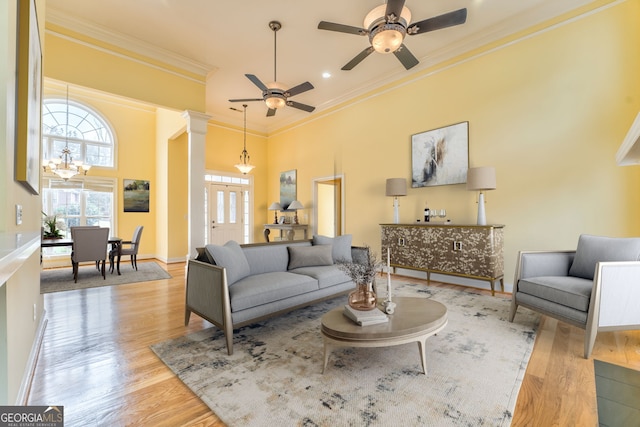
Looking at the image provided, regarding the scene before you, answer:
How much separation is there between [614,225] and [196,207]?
20.0ft

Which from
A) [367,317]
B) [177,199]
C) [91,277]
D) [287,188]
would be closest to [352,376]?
[367,317]

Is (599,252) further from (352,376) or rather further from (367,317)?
(352,376)

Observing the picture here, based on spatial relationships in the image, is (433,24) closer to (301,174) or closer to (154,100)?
(154,100)

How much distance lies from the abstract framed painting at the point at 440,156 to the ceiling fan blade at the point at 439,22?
6.67 ft

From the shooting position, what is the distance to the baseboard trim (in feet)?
5.62

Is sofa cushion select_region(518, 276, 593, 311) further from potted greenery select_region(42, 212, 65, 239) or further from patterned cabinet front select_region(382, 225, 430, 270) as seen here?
potted greenery select_region(42, 212, 65, 239)

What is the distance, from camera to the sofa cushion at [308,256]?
3.73 meters

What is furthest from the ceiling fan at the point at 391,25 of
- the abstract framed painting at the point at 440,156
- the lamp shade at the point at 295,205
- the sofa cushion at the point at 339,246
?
the lamp shade at the point at 295,205

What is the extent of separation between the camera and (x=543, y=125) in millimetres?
3865

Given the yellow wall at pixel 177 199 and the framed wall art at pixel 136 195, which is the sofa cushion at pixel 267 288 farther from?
the framed wall art at pixel 136 195

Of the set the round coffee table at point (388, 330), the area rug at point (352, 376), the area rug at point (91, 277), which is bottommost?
the area rug at point (352, 376)

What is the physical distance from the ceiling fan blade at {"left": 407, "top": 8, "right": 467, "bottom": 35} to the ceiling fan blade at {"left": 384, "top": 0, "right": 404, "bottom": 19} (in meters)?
0.29

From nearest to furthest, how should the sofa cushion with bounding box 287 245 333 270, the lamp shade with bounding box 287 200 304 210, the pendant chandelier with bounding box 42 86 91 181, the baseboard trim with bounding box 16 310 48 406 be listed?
the baseboard trim with bounding box 16 310 48 406 < the sofa cushion with bounding box 287 245 333 270 < the pendant chandelier with bounding box 42 86 91 181 < the lamp shade with bounding box 287 200 304 210

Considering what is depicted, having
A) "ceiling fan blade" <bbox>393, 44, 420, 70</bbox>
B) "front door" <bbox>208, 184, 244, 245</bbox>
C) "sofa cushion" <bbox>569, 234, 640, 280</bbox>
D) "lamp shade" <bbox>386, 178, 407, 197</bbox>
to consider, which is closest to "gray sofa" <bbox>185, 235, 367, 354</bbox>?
"lamp shade" <bbox>386, 178, 407, 197</bbox>
